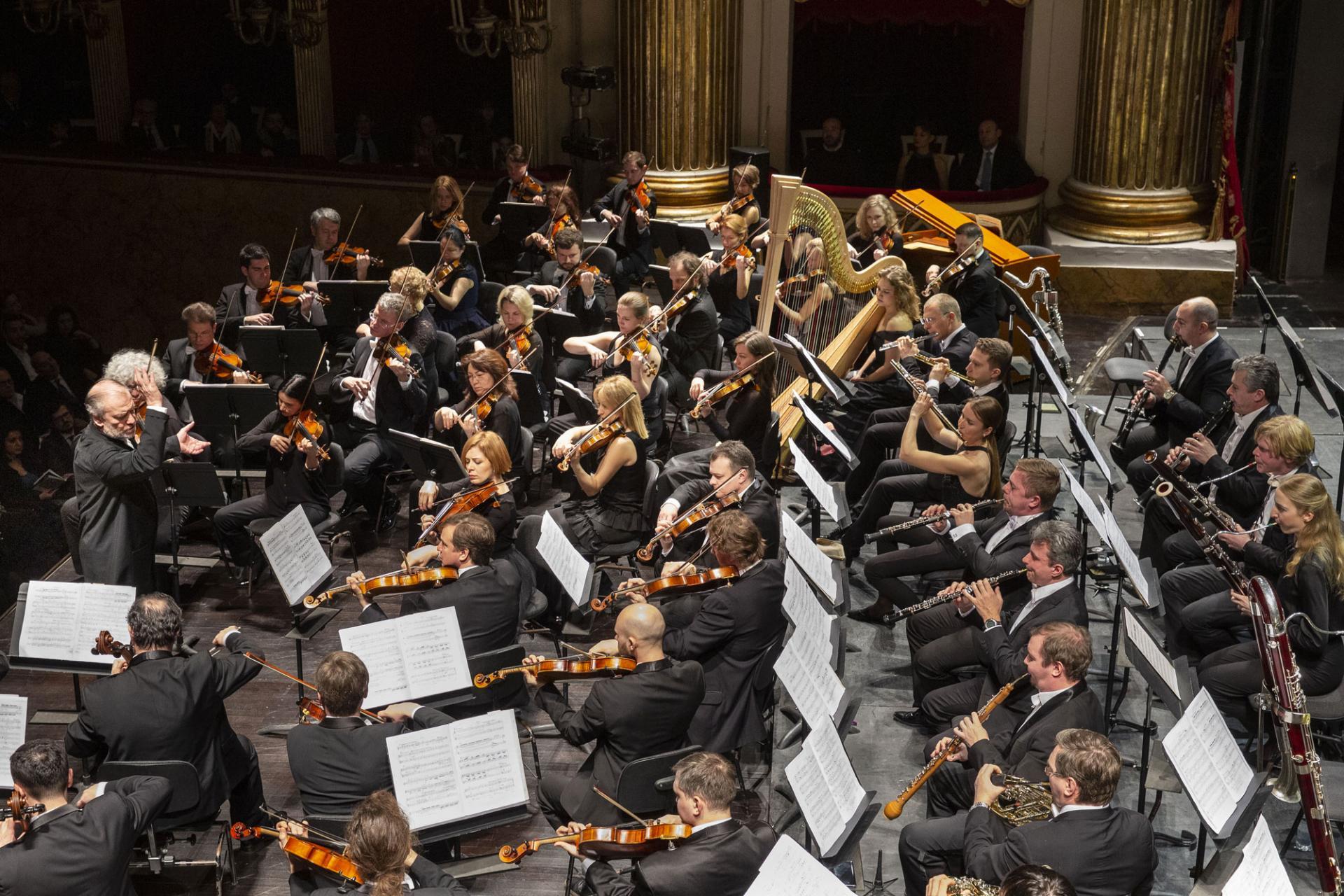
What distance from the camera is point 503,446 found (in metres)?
6.81

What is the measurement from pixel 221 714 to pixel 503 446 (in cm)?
199

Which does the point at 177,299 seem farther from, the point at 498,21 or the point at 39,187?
the point at 498,21

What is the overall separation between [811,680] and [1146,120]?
804 centimetres

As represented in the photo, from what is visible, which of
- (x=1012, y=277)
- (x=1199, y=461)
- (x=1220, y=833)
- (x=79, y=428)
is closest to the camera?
(x=1220, y=833)

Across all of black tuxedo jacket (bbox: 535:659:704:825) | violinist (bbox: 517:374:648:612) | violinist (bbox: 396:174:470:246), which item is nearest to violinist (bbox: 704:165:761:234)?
violinist (bbox: 396:174:470:246)

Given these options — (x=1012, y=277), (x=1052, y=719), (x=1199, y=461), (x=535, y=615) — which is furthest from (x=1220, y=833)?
(x=1012, y=277)

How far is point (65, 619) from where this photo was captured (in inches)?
222

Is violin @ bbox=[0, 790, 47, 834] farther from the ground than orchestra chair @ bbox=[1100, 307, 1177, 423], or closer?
closer

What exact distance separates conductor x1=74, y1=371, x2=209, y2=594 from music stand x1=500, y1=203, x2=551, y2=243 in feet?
13.5

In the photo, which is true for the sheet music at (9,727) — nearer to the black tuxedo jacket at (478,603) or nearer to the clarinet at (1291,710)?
the black tuxedo jacket at (478,603)

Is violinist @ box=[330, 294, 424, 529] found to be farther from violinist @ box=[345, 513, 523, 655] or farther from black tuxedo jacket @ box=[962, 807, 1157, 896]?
black tuxedo jacket @ box=[962, 807, 1157, 896]

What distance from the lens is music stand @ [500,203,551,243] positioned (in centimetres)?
1056

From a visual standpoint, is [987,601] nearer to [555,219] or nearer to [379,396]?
[379,396]

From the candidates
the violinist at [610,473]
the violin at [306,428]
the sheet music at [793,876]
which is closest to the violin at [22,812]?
the sheet music at [793,876]
